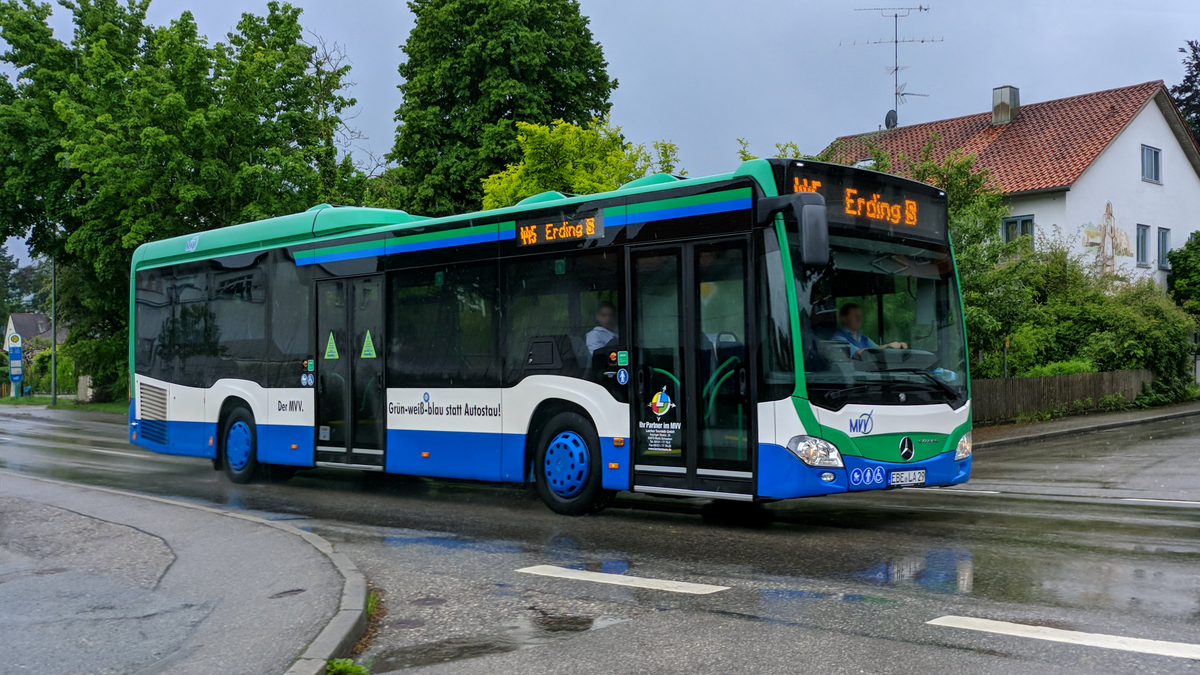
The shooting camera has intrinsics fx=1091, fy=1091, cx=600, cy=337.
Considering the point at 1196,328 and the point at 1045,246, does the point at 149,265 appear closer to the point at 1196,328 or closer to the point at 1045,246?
the point at 1045,246

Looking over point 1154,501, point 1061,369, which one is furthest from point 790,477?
point 1061,369

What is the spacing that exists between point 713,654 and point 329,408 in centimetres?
886

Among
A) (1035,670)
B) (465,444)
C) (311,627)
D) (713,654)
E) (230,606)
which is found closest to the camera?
(1035,670)

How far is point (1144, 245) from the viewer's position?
40.4m

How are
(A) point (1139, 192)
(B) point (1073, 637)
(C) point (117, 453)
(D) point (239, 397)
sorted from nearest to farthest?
(B) point (1073, 637), (D) point (239, 397), (C) point (117, 453), (A) point (1139, 192)

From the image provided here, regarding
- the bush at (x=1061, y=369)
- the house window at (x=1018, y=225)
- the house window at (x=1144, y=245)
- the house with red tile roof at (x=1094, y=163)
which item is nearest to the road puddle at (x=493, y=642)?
the bush at (x=1061, y=369)

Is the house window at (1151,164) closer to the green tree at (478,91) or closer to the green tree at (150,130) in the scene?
the green tree at (478,91)

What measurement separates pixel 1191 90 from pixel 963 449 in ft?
172

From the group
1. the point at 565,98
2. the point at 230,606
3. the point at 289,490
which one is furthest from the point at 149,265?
the point at 565,98

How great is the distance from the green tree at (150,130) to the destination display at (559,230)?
18611 mm

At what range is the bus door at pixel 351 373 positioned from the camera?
1285 centimetres

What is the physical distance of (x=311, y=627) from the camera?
19.7ft

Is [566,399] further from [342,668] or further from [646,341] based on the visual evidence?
[342,668]

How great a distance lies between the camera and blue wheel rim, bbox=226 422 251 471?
1470 cm
